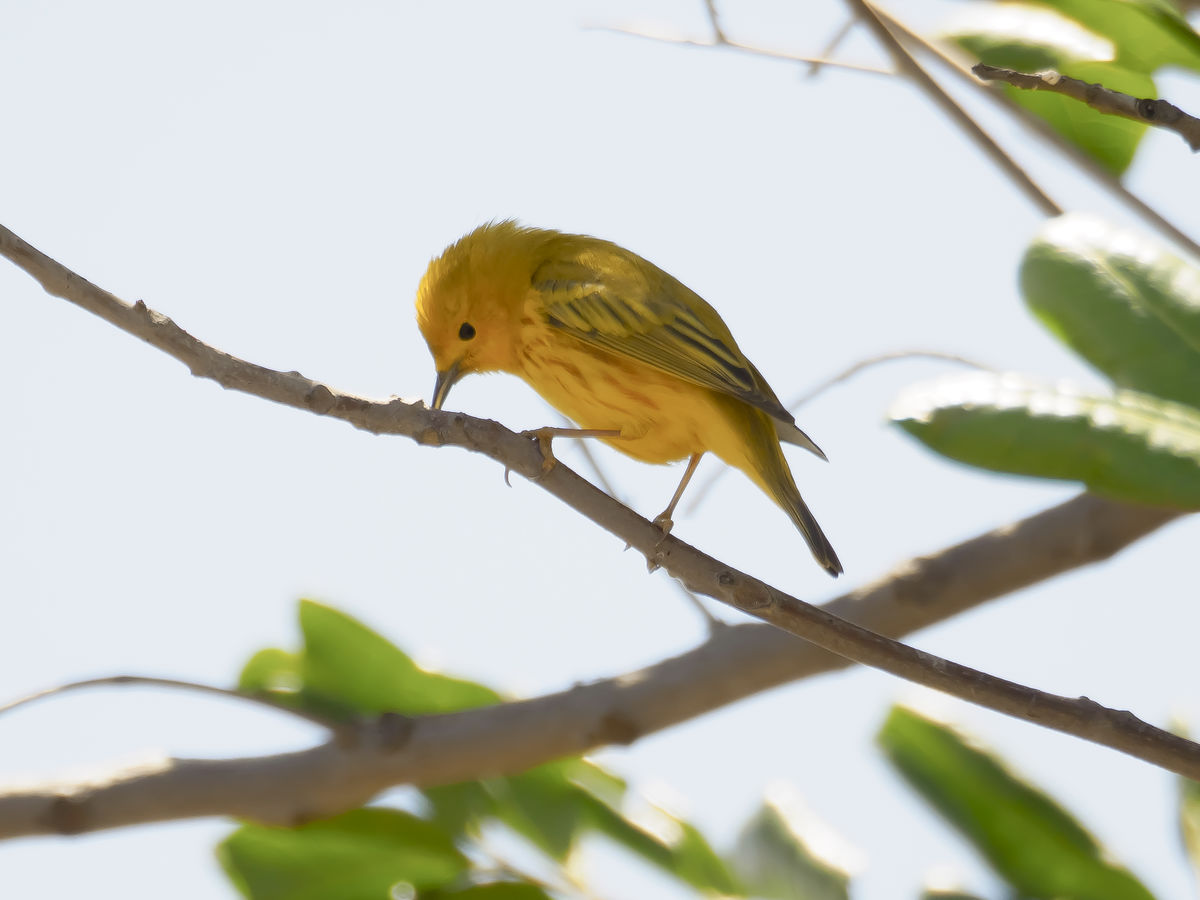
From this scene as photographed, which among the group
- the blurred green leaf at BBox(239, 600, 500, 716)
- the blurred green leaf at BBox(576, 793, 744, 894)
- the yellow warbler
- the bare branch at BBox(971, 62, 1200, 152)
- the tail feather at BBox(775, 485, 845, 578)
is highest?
the yellow warbler

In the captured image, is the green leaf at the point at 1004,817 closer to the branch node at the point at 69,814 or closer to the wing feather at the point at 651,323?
the wing feather at the point at 651,323

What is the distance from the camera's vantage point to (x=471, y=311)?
2510mm

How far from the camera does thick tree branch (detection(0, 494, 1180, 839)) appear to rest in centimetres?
209

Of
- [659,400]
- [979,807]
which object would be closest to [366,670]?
[659,400]

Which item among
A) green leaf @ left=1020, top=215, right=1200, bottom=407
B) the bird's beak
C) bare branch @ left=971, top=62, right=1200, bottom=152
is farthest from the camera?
the bird's beak

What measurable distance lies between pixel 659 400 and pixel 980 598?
68cm

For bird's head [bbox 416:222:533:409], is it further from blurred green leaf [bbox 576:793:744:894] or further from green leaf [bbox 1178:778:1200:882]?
green leaf [bbox 1178:778:1200:882]

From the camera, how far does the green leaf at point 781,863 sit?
1999mm

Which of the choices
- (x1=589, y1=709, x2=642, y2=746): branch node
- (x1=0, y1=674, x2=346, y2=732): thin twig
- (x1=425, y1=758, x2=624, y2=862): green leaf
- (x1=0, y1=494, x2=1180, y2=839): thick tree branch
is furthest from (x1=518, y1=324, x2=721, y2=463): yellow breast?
(x1=0, y1=674, x2=346, y2=732): thin twig

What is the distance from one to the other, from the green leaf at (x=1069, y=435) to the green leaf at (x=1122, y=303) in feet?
0.30

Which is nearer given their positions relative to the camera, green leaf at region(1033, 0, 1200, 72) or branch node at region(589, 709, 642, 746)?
green leaf at region(1033, 0, 1200, 72)

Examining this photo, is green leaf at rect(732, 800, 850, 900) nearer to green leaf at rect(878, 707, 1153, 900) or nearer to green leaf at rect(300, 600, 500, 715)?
green leaf at rect(878, 707, 1153, 900)

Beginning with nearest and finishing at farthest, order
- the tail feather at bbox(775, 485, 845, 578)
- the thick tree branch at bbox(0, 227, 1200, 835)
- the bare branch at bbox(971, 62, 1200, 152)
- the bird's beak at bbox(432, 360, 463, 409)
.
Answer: the bare branch at bbox(971, 62, 1200, 152)
the thick tree branch at bbox(0, 227, 1200, 835)
the tail feather at bbox(775, 485, 845, 578)
the bird's beak at bbox(432, 360, 463, 409)

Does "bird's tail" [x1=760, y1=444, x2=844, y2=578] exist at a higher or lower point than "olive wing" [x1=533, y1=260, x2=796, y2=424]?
lower
